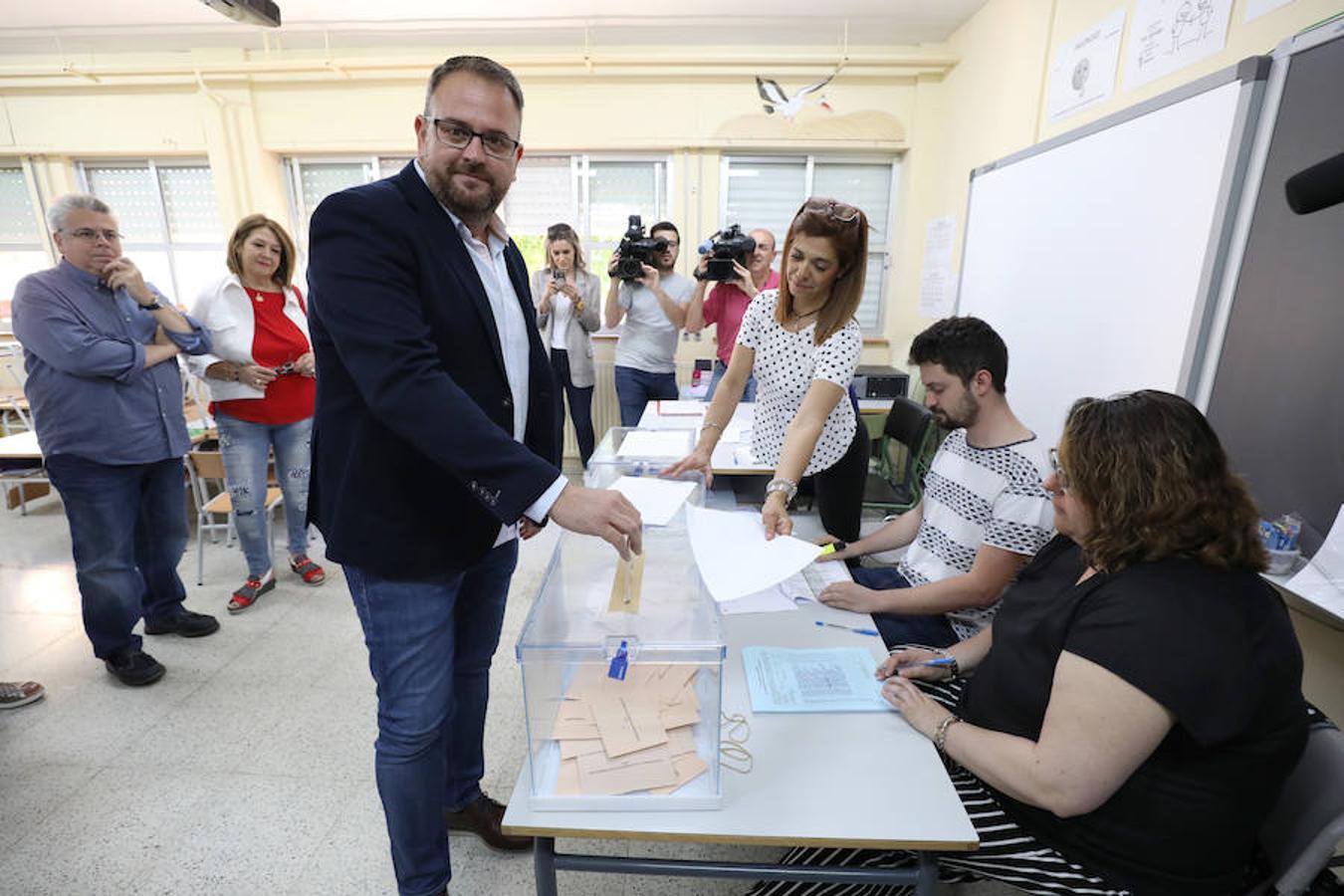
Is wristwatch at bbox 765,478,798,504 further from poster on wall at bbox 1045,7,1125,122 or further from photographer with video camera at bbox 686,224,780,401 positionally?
poster on wall at bbox 1045,7,1125,122

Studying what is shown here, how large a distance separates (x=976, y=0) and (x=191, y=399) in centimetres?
523

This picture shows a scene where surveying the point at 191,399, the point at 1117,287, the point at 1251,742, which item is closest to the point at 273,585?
the point at 191,399

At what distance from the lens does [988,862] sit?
947mm

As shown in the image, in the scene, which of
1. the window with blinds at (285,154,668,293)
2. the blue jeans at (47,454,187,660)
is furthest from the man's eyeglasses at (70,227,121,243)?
the window with blinds at (285,154,668,293)

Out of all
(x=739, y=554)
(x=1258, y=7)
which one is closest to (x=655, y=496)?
(x=739, y=554)

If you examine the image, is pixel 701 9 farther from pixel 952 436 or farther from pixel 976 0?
pixel 952 436

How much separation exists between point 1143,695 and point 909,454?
219cm

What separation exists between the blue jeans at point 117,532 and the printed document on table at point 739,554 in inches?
76.2

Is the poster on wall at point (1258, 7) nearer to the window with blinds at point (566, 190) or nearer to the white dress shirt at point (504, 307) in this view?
the white dress shirt at point (504, 307)

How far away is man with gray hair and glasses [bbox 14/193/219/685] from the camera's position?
1.84 metres

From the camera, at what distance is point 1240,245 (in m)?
1.55

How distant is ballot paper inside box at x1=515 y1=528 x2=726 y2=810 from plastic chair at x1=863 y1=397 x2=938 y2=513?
193 centimetres

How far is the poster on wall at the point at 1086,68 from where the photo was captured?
238 centimetres

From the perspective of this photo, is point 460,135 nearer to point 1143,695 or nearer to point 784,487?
point 784,487
